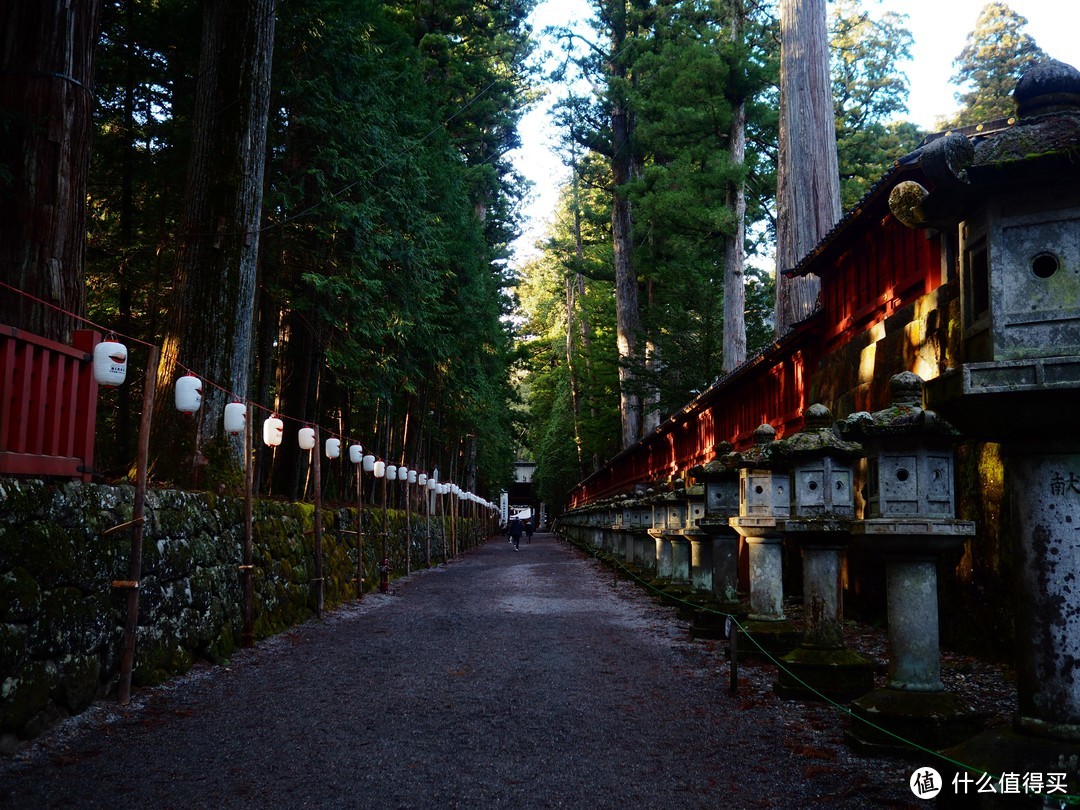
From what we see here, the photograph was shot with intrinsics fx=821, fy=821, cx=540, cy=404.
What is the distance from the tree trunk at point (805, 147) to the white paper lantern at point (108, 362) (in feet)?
43.0

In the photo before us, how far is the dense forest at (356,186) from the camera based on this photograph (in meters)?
10.3

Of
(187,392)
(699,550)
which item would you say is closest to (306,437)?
(187,392)

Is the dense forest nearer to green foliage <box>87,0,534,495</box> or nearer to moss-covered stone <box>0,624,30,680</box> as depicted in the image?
green foliage <box>87,0,534,495</box>

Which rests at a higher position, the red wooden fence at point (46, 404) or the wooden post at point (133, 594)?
the red wooden fence at point (46, 404)

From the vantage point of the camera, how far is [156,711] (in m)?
6.45

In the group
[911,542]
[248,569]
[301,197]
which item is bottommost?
[248,569]

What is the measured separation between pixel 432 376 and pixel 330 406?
16.1ft

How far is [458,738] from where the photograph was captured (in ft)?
18.5

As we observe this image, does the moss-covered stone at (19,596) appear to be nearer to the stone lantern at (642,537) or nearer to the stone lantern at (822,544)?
the stone lantern at (822,544)

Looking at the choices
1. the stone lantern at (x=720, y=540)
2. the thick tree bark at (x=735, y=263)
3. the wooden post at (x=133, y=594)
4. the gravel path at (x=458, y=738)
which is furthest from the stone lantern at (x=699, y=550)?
the thick tree bark at (x=735, y=263)

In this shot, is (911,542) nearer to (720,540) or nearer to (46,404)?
(720,540)

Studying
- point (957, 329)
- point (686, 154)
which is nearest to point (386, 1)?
point (686, 154)

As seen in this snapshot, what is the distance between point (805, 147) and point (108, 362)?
46.6 ft

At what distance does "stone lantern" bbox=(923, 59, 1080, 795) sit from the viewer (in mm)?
3645
